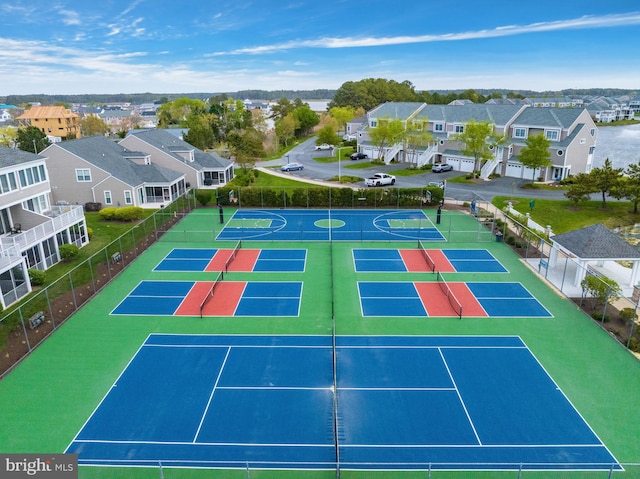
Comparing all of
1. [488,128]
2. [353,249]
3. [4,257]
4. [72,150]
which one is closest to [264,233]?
[353,249]

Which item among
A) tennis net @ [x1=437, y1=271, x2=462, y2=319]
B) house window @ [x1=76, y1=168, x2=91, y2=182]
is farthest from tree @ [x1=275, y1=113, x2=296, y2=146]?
tennis net @ [x1=437, y1=271, x2=462, y2=319]

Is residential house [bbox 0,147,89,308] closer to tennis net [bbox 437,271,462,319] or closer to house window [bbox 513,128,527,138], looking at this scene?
tennis net [bbox 437,271,462,319]

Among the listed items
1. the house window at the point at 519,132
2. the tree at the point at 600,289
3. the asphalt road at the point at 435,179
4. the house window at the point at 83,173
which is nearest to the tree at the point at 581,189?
the asphalt road at the point at 435,179

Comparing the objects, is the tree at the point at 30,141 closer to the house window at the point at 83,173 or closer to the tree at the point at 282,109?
the house window at the point at 83,173

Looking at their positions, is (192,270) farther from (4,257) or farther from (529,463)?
(529,463)

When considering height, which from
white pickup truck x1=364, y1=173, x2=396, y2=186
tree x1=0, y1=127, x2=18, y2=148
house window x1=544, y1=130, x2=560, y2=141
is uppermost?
house window x1=544, y1=130, x2=560, y2=141
